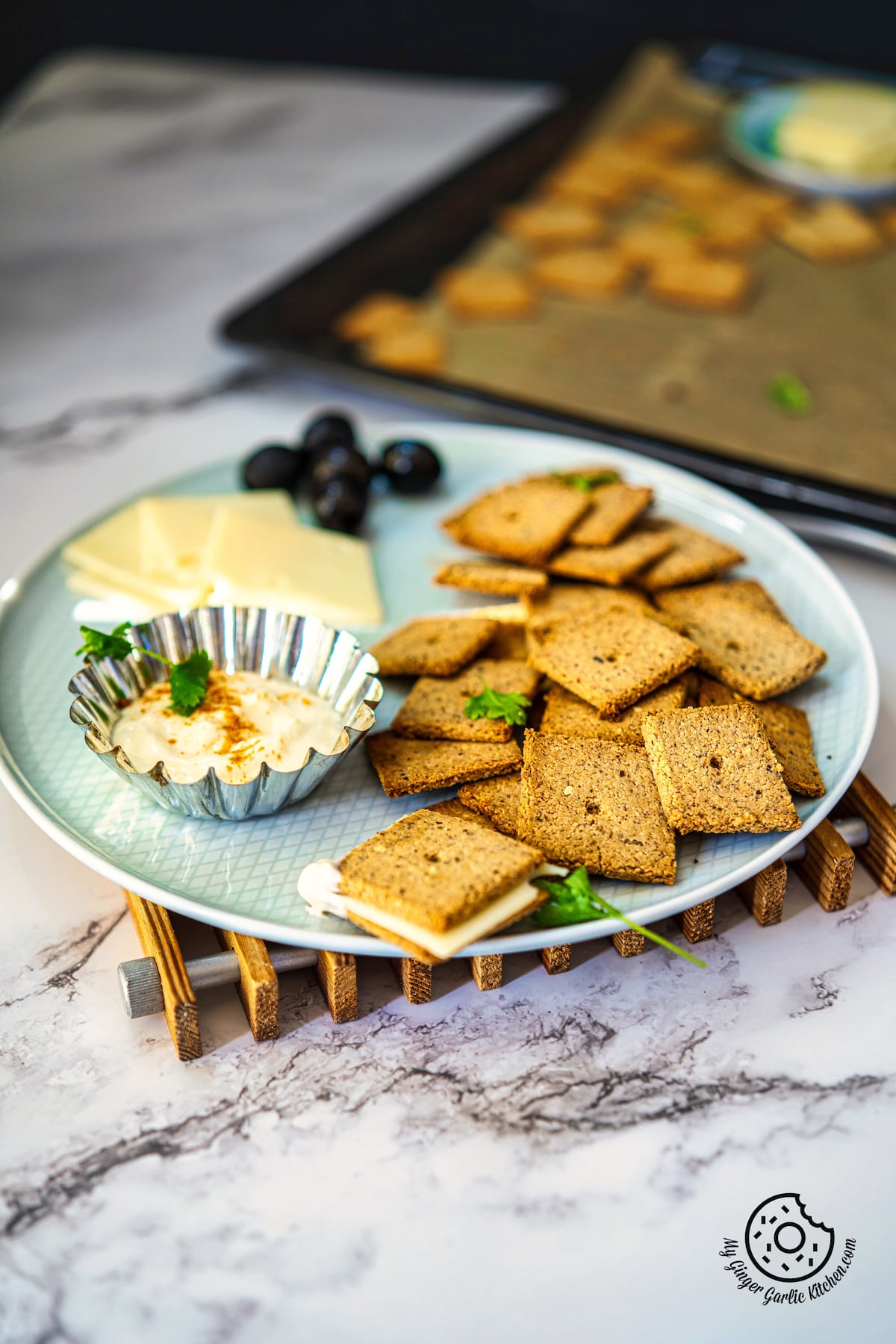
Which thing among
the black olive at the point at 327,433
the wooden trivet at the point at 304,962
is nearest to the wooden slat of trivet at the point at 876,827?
the wooden trivet at the point at 304,962

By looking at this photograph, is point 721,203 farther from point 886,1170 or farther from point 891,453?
point 886,1170

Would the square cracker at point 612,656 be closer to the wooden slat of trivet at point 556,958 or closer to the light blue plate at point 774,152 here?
the wooden slat of trivet at point 556,958

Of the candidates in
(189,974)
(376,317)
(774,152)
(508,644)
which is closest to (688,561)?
(508,644)

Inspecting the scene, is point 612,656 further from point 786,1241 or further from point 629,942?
point 786,1241

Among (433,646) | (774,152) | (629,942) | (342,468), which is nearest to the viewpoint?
(629,942)

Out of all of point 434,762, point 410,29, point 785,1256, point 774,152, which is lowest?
point 785,1256
